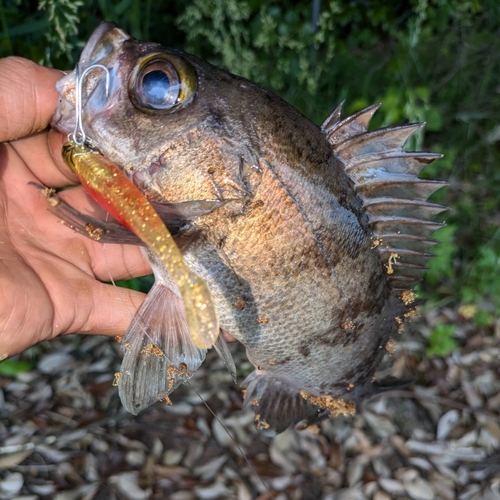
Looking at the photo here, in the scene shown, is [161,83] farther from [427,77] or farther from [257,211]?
[427,77]

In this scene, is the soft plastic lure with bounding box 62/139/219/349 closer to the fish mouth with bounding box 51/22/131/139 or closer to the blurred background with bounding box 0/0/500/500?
the fish mouth with bounding box 51/22/131/139

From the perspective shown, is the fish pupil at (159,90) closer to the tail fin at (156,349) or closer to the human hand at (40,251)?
the human hand at (40,251)

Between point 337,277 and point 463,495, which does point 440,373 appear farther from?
point 337,277

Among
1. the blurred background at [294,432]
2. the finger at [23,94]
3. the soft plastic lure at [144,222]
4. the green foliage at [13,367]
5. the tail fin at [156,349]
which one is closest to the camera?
the soft plastic lure at [144,222]

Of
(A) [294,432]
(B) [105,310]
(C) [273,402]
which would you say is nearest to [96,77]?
(B) [105,310]

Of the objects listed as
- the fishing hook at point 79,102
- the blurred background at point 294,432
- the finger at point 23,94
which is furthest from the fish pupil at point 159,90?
the blurred background at point 294,432

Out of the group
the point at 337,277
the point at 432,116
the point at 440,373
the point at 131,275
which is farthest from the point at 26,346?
the point at 432,116
